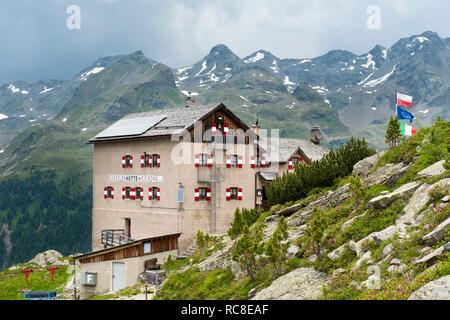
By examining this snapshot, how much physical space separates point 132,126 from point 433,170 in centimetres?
3310

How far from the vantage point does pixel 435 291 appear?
1091 centimetres

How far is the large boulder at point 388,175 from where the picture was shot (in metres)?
21.4

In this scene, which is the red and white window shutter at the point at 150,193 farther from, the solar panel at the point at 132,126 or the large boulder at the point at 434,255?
the large boulder at the point at 434,255

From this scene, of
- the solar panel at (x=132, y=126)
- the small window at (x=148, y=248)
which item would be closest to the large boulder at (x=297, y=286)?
the small window at (x=148, y=248)

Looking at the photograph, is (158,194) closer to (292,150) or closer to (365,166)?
(365,166)

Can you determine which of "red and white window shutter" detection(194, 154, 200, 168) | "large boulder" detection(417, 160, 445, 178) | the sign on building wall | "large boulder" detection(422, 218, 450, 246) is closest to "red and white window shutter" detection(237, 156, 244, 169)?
"red and white window shutter" detection(194, 154, 200, 168)

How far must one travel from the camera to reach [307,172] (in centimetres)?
3338

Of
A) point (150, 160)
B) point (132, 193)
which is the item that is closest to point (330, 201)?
point (150, 160)

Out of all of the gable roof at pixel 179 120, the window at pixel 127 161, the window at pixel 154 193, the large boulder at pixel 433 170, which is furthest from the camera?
the window at pixel 127 161

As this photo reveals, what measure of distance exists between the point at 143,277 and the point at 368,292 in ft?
78.2

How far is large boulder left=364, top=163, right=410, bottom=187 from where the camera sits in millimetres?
21413

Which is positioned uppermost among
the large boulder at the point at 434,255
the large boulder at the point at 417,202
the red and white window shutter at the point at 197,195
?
the red and white window shutter at the point at 197,195
